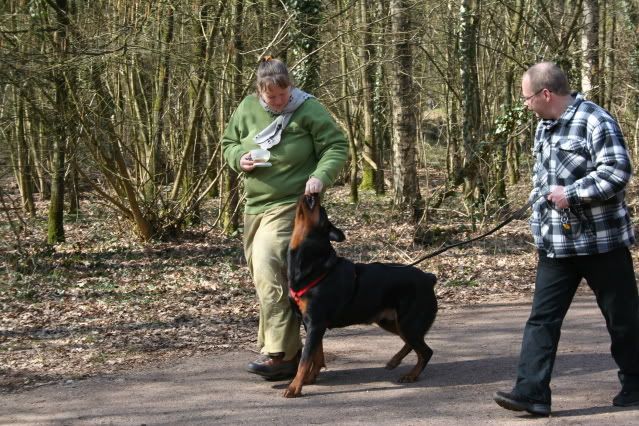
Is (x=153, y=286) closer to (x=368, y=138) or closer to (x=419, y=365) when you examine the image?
(x=419, y=365)

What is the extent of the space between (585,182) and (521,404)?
134 centimetres

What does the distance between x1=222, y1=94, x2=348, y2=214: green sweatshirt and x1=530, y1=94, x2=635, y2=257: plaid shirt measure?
1.51 metres

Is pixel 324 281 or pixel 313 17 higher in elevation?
pixel 313 17

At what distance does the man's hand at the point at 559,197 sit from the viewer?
194 inches

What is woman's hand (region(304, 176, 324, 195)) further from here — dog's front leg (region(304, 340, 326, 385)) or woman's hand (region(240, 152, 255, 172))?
dog's front leg (region(304, 340, 326, 385))

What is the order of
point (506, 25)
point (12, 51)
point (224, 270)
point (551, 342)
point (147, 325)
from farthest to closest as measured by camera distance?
point (506, 25)
point (224, 270)
point (12, 51)
point (147, 325)
point (551, 342)

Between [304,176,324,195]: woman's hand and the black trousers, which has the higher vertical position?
[304,176,324,195]: woman's hand

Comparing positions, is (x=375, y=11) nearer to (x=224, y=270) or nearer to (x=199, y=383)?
(x=224, y=270)

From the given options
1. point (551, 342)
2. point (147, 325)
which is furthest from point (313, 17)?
point (551, 342)

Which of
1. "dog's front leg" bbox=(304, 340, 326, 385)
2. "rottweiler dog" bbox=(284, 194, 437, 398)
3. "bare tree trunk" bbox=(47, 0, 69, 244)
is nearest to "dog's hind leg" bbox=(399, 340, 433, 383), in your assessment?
"rottweiler dog" bbox=(284, 194, 437, 398)

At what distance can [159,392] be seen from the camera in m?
6.14

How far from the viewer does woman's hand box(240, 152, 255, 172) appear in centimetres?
605

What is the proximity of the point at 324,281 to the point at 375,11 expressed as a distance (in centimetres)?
1166

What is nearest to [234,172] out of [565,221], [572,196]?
[565,221]
